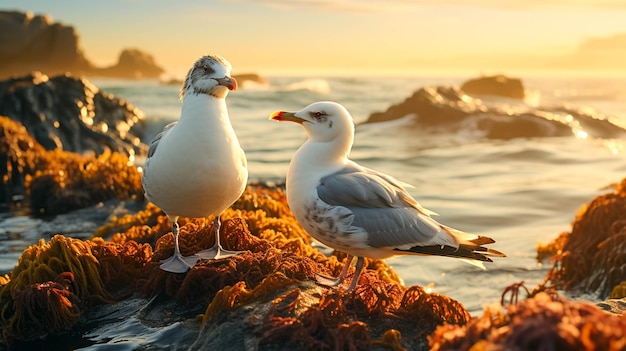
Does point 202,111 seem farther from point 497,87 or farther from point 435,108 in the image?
point 497,87

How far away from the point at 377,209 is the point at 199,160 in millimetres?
1350

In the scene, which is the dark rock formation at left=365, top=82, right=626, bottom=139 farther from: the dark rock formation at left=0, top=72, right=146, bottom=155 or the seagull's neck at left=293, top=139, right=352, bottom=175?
the seagull's neck at left=293, top=139, right=352, bottom=175

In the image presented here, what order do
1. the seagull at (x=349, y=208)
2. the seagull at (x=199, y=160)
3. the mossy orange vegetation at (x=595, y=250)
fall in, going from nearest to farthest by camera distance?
the seagull at (x=349, y=208) → the seagull at (x=199, y=160) → the mossy orange vegetation at (x=595, y=250)

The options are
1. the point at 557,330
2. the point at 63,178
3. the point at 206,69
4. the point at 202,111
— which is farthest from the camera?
the point at 63,178

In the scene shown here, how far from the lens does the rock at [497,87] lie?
3409 cm

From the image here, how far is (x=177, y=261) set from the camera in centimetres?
538

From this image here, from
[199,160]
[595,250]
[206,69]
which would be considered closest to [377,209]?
[199,160]

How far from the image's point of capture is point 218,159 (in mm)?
5219

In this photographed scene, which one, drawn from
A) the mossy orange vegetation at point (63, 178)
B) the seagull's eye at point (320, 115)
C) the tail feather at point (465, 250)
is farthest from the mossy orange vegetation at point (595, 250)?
the mossy orange vegetation at point (63, 178)

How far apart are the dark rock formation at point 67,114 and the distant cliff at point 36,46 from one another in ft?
319

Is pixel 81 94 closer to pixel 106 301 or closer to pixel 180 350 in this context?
pixel 106 301

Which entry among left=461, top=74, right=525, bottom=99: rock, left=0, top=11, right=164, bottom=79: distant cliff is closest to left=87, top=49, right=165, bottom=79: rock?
left=0, top=11, right=164, bottom=79: distant cliff

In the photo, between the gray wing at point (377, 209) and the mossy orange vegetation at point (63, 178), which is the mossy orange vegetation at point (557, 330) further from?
the mossy orange vegetation at point (63, 178)

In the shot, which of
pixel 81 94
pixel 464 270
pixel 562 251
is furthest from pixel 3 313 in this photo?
pixel 81 94
